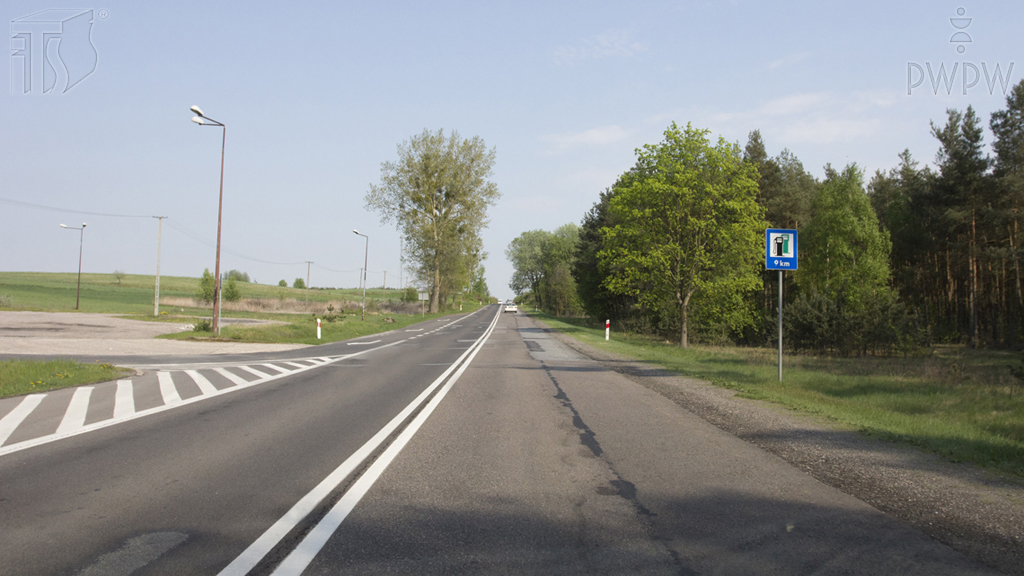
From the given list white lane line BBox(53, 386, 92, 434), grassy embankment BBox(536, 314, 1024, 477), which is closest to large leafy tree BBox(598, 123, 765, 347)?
grassy embankment BBox(536, 314, 1024, 477)

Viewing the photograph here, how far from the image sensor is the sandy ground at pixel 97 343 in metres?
20.7

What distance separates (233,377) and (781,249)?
13.2 meters

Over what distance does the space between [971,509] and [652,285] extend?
1202 inches

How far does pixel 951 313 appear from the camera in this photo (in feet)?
160

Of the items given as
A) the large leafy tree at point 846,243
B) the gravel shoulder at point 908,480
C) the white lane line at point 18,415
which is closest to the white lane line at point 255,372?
the white lane line at point 18,415

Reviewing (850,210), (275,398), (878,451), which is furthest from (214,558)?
(850,210)

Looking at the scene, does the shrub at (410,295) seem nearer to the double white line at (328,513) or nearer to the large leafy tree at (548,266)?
the large leafy tree at (548,266)

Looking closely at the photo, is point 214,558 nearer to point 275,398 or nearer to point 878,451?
point 878,451

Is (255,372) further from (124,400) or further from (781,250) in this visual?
(781,250)

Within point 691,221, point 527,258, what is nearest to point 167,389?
point 691,221

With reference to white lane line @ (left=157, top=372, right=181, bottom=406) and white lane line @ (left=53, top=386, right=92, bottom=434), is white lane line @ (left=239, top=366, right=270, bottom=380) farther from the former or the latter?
white lane line @ (left=53, top=386, right=92, bottom=434)

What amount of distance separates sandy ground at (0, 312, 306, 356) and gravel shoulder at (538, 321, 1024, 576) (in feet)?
64.2

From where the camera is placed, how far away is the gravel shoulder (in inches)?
155

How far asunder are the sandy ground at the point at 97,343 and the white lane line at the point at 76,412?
10400 millimetres
